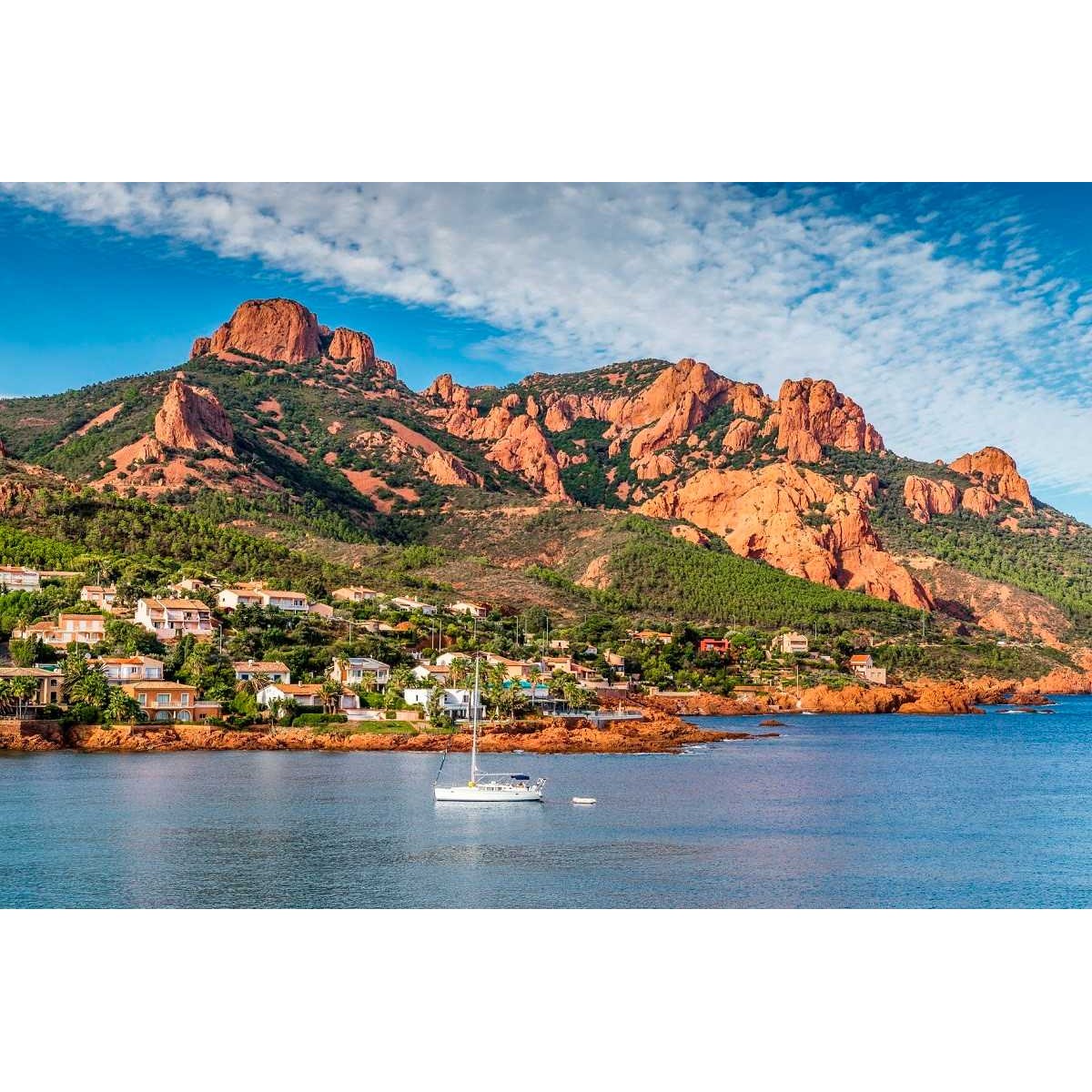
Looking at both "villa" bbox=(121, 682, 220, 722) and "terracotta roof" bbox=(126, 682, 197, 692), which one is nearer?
"villa" bbox=(121, 682, 220, 722)

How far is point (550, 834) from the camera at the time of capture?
13727 mm

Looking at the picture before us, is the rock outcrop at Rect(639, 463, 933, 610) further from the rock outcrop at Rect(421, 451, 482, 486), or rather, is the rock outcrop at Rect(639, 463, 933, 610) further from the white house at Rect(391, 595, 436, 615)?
the white house at Rect(391, 595, 436, 615)

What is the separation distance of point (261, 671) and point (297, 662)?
41.2 inches

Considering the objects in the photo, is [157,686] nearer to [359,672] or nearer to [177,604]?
[359,672]

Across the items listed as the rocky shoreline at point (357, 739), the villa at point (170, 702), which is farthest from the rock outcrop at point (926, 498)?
the villa at point (170, 702)

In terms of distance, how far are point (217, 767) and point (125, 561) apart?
1290cm

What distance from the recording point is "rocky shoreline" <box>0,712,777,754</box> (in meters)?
20.7

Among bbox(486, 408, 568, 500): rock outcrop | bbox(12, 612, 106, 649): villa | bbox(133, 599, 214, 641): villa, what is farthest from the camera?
bbox(486, 408, 568, 500): rock outcrop

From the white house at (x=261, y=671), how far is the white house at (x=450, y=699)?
2.45 m

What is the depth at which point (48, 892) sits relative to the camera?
417 inches

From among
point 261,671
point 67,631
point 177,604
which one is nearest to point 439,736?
point 261,671

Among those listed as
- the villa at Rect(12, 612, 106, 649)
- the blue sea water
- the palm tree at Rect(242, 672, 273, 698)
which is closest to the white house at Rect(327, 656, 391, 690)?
the palm tree at Rect(242, 672, 273, 698)

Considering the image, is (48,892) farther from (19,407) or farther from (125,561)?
(19,407)

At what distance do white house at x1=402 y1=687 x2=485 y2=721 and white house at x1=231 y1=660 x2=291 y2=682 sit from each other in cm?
245
